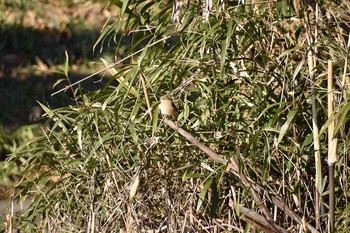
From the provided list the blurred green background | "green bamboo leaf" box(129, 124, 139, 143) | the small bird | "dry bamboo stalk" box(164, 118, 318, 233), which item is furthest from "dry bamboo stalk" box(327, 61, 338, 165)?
the blurred green background

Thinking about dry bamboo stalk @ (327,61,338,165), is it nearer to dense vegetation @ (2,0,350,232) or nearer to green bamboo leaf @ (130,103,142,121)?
dense vegetation @ (2,0,350,232)

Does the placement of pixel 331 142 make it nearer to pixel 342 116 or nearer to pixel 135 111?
pixel 342 116

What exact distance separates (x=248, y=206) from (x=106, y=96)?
2.64 feet

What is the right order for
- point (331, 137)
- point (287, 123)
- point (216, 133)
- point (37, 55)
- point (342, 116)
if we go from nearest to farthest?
1. point (342, 116)
2. point (331, 137)
3. point (287, 123)
4. point (216, 133)
5. point (37, 55)

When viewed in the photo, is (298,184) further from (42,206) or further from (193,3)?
(42,206)

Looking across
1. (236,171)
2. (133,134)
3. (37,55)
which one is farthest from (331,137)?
(37,55)

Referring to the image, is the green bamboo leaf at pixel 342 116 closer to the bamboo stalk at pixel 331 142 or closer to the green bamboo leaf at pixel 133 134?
the bamboo stalk at pixel 331 142

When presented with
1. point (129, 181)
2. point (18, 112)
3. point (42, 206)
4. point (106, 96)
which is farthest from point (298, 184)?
point (18, 112)

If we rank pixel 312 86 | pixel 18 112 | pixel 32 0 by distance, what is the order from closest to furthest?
1. pixel 312 86
2. pixel 18 112
3. pixel 32 0

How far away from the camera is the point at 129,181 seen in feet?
11.8

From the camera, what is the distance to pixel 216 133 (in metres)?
3.75

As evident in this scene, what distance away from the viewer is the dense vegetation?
139 inches

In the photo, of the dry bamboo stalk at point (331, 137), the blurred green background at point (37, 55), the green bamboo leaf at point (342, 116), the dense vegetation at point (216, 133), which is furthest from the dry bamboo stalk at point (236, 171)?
the blurred green background at point (37, 55)

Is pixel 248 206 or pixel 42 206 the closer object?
pixel 248 206
